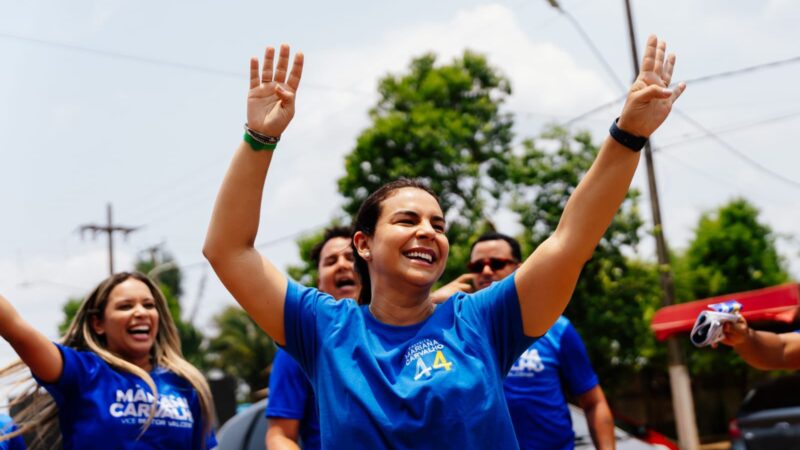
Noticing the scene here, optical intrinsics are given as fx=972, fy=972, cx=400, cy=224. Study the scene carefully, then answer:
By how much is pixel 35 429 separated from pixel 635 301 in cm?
1433

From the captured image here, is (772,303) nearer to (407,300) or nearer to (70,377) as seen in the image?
(407,300)

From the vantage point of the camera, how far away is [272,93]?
2.56 m

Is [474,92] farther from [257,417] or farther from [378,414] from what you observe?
[378,414]

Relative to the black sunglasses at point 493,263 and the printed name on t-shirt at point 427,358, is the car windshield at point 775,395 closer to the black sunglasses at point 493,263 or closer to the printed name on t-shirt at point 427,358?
the black sunglasses at point 493,263

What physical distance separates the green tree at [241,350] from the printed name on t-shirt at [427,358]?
44292mm

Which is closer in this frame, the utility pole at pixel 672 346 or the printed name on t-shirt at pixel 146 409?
the printed name on t-shirt at pixel 146 409

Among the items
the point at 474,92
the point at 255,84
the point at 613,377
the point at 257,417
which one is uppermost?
the point at 474,92

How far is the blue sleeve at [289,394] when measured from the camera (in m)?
4.30

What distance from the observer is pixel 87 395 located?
4.07 metres

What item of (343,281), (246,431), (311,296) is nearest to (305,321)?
(311,296)

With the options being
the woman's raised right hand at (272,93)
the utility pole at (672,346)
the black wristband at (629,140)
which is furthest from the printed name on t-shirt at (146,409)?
the utility pole at (672,346)

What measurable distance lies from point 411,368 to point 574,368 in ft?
9.07

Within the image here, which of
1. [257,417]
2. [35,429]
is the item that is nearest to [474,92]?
[257,417]

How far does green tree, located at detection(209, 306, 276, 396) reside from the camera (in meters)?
47.2
